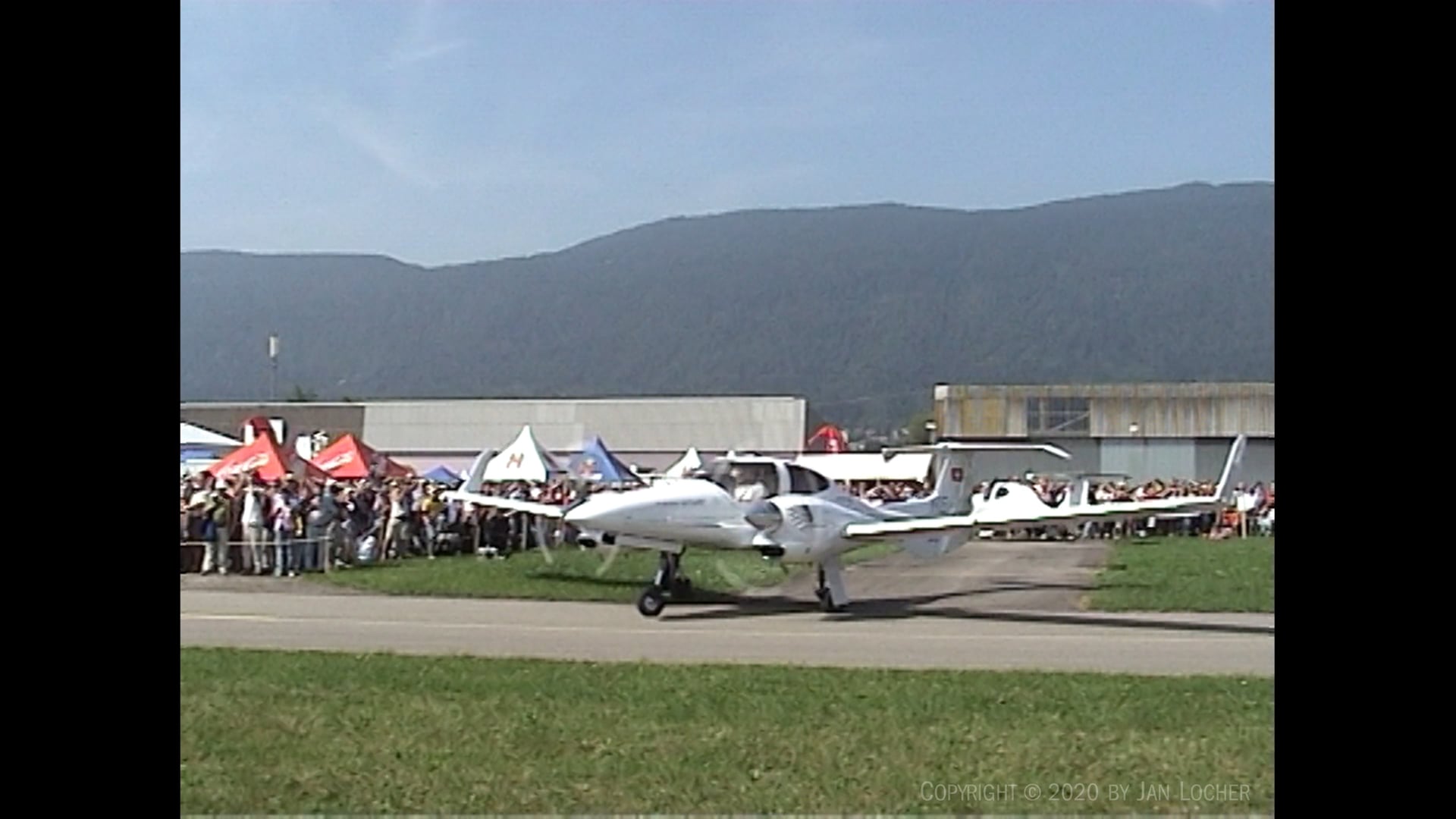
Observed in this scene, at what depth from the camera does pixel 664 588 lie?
623 inches

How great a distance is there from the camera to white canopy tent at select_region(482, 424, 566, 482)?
92.3 feet

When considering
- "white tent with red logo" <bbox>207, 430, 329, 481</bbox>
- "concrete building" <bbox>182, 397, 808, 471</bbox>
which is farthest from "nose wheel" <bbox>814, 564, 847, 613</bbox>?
"concrete building" <bbox>182, 397, 808, 471</bbox>

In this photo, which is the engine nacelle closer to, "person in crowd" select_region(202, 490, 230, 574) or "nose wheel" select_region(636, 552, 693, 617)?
"nose wheel" select_region(636, 552, 693, 617)

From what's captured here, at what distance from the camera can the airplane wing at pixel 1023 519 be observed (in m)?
16.6

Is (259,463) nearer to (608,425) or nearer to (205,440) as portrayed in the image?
(205,440)

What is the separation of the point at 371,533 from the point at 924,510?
28.9 ft

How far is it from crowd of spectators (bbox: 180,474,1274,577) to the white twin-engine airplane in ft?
6.74

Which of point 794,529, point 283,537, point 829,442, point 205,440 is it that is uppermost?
point 205,440

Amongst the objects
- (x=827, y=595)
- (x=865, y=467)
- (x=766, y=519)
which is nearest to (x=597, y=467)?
(x=865, y=467)

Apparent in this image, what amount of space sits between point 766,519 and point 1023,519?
3283 mm

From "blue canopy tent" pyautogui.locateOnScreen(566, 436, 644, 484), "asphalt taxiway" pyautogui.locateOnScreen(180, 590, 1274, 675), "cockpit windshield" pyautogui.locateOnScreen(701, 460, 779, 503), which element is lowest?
"asphalt taxiway" pyautogui.locateOnScreen(180, 590, 1274, 675)
